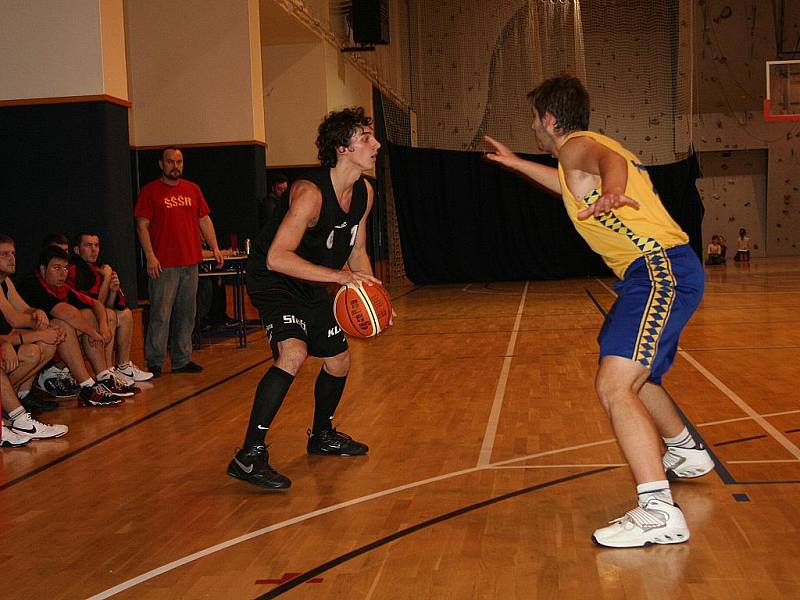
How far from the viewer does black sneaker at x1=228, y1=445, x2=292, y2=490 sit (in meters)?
3.99

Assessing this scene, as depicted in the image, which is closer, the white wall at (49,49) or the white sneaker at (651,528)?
the white sneaker at (651,528)

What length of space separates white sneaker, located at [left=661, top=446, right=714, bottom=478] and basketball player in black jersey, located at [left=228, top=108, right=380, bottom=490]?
1.40m

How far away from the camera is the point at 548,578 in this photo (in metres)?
2.86

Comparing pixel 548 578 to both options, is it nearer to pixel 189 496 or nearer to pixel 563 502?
pixel 563 502

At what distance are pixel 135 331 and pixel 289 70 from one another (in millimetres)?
7104

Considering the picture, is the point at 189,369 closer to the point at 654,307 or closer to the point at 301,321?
the point at 301,321

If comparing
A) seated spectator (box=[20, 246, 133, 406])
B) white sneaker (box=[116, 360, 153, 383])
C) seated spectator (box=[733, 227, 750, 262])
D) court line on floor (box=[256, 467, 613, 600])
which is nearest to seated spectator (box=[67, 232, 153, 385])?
white sneaker (box=[116, 360, 153, 383])

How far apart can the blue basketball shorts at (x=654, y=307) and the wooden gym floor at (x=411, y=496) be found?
635 mm

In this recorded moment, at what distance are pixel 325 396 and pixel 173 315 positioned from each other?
382 centimetres

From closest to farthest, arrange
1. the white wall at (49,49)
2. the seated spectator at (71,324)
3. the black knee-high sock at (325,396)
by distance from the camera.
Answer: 1. the black knee-high sock at (325,396)
2. the seated spectator at (71,324)
3. the white wall at (49,49)

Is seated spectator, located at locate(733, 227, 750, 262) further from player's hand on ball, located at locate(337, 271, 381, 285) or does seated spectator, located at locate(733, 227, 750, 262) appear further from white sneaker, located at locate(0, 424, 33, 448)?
player's hand on ball, located at locate(337, 271, 381, 285)

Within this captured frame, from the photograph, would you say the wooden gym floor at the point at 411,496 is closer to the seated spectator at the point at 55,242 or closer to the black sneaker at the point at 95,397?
the black sneaker at the point at 95,397

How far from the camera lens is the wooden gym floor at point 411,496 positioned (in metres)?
2.91

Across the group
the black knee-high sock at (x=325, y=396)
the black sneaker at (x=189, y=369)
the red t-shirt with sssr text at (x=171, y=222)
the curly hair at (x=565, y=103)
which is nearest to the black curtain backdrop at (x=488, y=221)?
the red t-shirt with sssr text at (x=171, y=222)
